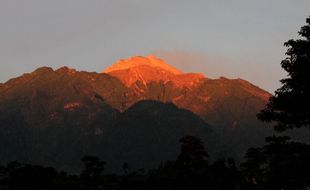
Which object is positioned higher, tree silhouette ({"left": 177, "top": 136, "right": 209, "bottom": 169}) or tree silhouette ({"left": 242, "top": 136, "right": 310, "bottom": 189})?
tree silhouette ({"left": 177, "top": 136, "right": 209, "bottom": 169})

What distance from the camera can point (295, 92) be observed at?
4038cm

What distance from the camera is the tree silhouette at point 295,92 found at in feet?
131

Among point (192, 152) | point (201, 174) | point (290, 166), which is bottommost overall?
point (290, 166)

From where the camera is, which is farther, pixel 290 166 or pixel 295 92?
pixel 290 166

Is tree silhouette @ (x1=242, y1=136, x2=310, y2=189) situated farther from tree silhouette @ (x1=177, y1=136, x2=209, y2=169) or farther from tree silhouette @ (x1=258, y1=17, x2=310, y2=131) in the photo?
tree silhouette @ (x1=177, y1=136, x2=209, y2=169)

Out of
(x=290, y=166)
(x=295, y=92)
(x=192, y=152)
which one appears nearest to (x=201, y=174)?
(x=192, y=152)

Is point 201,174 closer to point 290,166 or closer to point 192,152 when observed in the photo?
point 192,152

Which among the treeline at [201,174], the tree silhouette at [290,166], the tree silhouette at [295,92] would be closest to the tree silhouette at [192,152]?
the treeline at [201,174]

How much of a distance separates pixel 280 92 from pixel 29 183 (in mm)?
44402

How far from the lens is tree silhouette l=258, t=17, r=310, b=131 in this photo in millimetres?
39938

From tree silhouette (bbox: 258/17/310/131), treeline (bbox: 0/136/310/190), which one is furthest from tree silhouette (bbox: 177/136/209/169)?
tree silhouette (bbox: 258/17/310/131)

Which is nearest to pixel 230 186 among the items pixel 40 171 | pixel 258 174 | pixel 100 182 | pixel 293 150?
pixel 258 174

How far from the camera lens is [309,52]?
40969 millimetres

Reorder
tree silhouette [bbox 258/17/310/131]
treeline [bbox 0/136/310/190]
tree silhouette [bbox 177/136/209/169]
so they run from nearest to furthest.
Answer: tree silhouette [bbox 258/17/310/131] < treeline [bbox 0/136/310/190] < tree silhouette [bbox 177/136/209/169]
